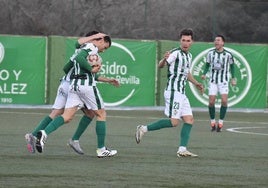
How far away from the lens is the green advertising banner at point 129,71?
2884 cm

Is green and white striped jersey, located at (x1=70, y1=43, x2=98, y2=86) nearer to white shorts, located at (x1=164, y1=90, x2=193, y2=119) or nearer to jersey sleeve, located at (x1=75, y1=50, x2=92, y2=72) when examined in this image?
jersey sleeve, located at (x1=75, y1=50, x2=92, y2=72)

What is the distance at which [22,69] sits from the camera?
28438 millimetres

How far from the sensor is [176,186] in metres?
10.9

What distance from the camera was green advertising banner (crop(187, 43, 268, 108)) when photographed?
29266mm

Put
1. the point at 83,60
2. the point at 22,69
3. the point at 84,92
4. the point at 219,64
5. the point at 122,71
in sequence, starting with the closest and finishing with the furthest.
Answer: the point at 83,60 → the point at 84,92 → the point at 219,64 → the point at 22,69 → the point at 122,71

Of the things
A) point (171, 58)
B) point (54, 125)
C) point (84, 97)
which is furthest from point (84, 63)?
point (171, 58)

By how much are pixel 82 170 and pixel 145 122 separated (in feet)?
36.2

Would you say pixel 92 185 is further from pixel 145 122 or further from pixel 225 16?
pixel 225 16

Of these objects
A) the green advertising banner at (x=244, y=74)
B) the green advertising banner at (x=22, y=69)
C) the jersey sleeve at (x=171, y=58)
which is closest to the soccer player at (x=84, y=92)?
the jersey sleeve at (x=171, y=58)

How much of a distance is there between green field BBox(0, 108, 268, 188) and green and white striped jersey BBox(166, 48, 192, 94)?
1.10 meters

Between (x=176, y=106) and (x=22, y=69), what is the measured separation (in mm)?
14141

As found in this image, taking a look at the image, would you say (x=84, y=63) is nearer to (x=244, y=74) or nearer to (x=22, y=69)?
(x=22, y=69)

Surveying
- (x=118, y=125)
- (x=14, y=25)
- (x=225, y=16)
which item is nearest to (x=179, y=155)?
(x=118, y=125)

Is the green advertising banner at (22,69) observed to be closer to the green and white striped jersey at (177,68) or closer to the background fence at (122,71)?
the background fence at (122,71)
